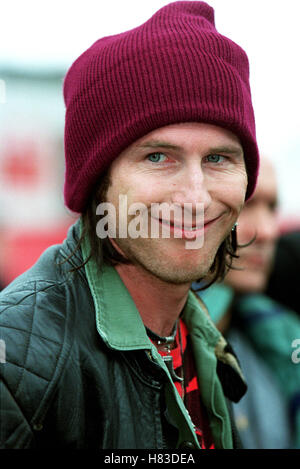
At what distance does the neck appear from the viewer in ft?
5.75

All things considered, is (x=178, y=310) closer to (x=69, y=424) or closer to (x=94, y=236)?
(x=94, y=236)

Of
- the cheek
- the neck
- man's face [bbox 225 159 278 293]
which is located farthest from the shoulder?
man's face [bbox 225 159 278 293]

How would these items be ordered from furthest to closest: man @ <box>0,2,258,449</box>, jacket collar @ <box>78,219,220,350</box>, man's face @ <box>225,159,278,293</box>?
man's face @ <box>225,159,278,293</box> → jacket collar @ <box>78,219,220,350</box> → man @ <box>0,2,258,449</box>

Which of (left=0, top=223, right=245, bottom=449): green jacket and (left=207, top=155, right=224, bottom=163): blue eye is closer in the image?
(left=0, top=223, right=245, bottom=449): green jacket

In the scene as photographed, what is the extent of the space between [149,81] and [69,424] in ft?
3.57

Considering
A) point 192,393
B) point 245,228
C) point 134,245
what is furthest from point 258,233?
point 134,245

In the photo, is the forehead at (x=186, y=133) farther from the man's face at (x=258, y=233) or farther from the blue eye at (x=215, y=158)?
the man's face at (x=258, y=233)

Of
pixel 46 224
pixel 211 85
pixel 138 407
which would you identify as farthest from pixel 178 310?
pixel 46 224

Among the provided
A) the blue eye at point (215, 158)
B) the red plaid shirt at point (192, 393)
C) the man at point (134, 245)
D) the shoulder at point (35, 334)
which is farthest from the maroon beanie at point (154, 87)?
the red plaid shirt at point (192, 393)

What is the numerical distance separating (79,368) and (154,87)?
3.03 ft

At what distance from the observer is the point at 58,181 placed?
7.43 meters

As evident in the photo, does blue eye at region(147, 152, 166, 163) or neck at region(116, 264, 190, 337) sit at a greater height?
blue eye at region(147, 152, 166, 163)

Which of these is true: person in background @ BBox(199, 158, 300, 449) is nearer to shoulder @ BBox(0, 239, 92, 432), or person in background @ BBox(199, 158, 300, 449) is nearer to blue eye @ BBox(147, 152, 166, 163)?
blue eye @ BBox(147, 152, 166, 163)

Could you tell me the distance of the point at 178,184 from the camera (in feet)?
5.13
